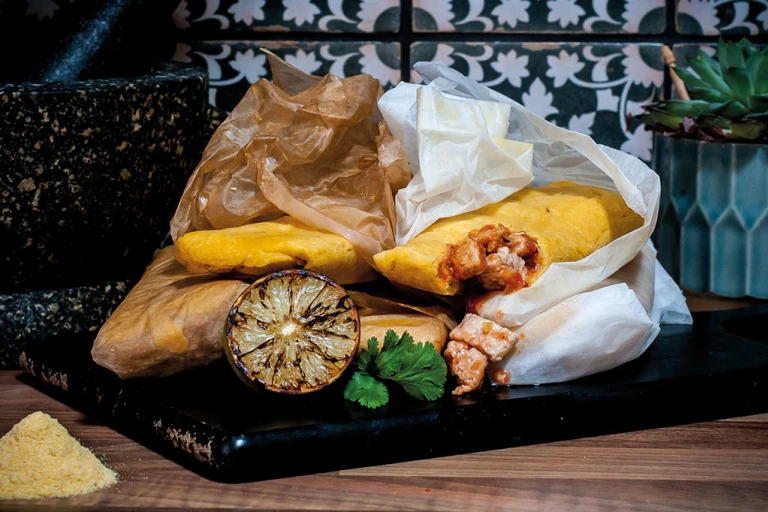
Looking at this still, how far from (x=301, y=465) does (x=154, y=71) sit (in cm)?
70

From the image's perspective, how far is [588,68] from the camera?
155 centimetres

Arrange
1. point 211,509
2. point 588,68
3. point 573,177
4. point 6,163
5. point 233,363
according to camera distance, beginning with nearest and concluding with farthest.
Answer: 1. point 211,509
2. point 233,363
3. point 6,163
4. point 573,177
5. point 588,68

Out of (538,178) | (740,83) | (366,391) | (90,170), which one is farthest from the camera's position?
(740,83)

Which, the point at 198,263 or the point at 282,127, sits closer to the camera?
the point at 198,263

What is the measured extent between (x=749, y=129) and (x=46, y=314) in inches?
39.5

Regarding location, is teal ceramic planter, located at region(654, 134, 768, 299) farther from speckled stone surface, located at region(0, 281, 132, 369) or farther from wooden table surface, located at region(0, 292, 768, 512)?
speckled stone surface, located at region(0, 281, 132, 369)

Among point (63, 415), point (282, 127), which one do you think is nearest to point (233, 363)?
point (63, 415)

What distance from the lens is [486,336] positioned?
0.93 metres

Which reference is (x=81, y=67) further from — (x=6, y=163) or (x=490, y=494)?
(x=490, y=494)

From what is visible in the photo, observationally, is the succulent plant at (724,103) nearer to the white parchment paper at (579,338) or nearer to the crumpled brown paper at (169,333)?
the white parchment paper at (579,338)

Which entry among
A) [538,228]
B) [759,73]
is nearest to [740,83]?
[759,73]

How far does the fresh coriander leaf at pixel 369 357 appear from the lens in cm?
91

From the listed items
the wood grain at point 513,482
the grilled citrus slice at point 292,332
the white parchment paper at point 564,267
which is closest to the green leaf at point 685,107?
the white parchment paper at point 564,267

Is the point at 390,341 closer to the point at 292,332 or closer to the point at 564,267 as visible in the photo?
the point at 292,332
